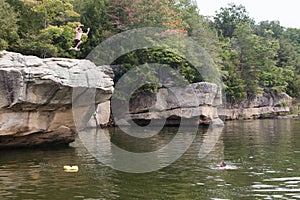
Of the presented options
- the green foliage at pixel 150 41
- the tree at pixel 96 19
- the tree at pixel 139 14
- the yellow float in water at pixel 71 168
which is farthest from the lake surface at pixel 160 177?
the tree at pixel 139 14

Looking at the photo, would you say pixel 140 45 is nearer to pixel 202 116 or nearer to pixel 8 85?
pixel 202 116

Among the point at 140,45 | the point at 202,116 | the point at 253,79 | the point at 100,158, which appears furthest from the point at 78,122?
the point at 253,79

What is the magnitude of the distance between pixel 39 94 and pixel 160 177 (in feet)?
22.0

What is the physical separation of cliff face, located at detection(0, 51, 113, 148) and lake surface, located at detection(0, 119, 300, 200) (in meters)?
0.85

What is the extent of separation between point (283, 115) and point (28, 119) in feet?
130

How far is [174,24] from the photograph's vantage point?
32375 mm

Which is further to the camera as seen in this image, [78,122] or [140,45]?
[140,45]

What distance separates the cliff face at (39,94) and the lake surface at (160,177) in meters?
0.85

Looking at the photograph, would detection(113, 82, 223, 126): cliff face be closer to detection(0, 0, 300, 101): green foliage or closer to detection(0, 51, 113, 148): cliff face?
detection(0, 0, 300, 101): green foliage

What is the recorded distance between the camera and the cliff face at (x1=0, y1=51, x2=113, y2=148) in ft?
51.5

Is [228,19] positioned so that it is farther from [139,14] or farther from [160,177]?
[160,177]

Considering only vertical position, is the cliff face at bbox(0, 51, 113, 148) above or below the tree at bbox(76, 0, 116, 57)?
below

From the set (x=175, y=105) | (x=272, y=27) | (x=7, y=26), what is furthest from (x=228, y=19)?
(x=7, y=26)

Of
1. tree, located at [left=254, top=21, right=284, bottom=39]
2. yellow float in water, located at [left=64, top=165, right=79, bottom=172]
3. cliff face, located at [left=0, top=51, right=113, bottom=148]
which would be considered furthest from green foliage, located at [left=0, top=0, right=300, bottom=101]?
tree, located at [left=254, top=21, right=284, bottom=39]
